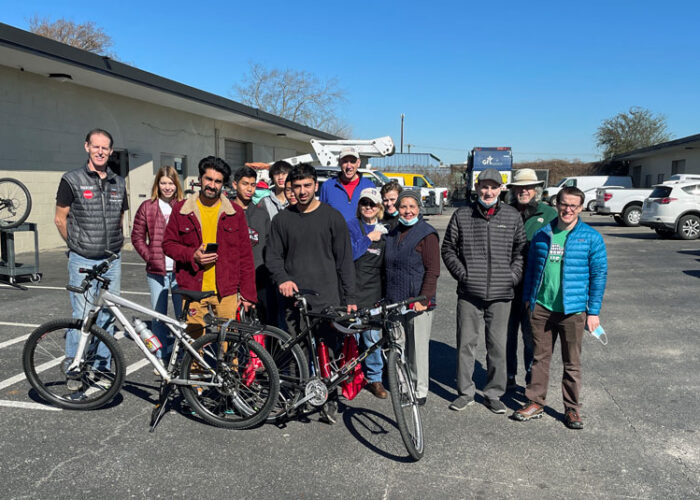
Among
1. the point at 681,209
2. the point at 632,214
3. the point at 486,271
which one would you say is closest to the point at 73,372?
the point at 486,271

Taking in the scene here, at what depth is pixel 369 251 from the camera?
4.50 m

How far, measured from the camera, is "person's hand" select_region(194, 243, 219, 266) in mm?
4078

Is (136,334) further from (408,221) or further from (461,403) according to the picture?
(461,403)

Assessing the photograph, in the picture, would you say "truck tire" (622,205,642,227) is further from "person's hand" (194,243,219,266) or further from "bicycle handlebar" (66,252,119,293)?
"bicycle handlebar" (66,252,119,293)

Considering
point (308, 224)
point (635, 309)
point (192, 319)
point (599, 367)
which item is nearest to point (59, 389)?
point (192, 319)

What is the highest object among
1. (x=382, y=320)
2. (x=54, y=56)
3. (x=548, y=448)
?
(x=54, y=56)

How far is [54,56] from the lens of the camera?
10.3 m

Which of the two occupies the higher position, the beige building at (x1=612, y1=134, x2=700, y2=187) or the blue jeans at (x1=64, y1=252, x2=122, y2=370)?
the beige building at (x1=612, y1=134, x2=700, y2=187)

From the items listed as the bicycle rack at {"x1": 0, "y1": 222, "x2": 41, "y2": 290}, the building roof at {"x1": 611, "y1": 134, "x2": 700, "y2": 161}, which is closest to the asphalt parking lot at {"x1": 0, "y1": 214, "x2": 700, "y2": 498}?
the bicycle rack at {"x1": 0, "y1": 222, "x2": 41, "y2": 290}

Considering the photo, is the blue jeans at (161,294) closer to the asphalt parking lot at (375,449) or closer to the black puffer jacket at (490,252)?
the asphalt parking lot at (375,449)

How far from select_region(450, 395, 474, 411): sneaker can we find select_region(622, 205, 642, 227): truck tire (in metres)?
20.2

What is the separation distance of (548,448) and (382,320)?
141 cm

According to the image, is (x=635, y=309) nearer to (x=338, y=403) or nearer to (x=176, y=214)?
(x=338, y=403)

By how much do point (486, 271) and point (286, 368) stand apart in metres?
1.66
